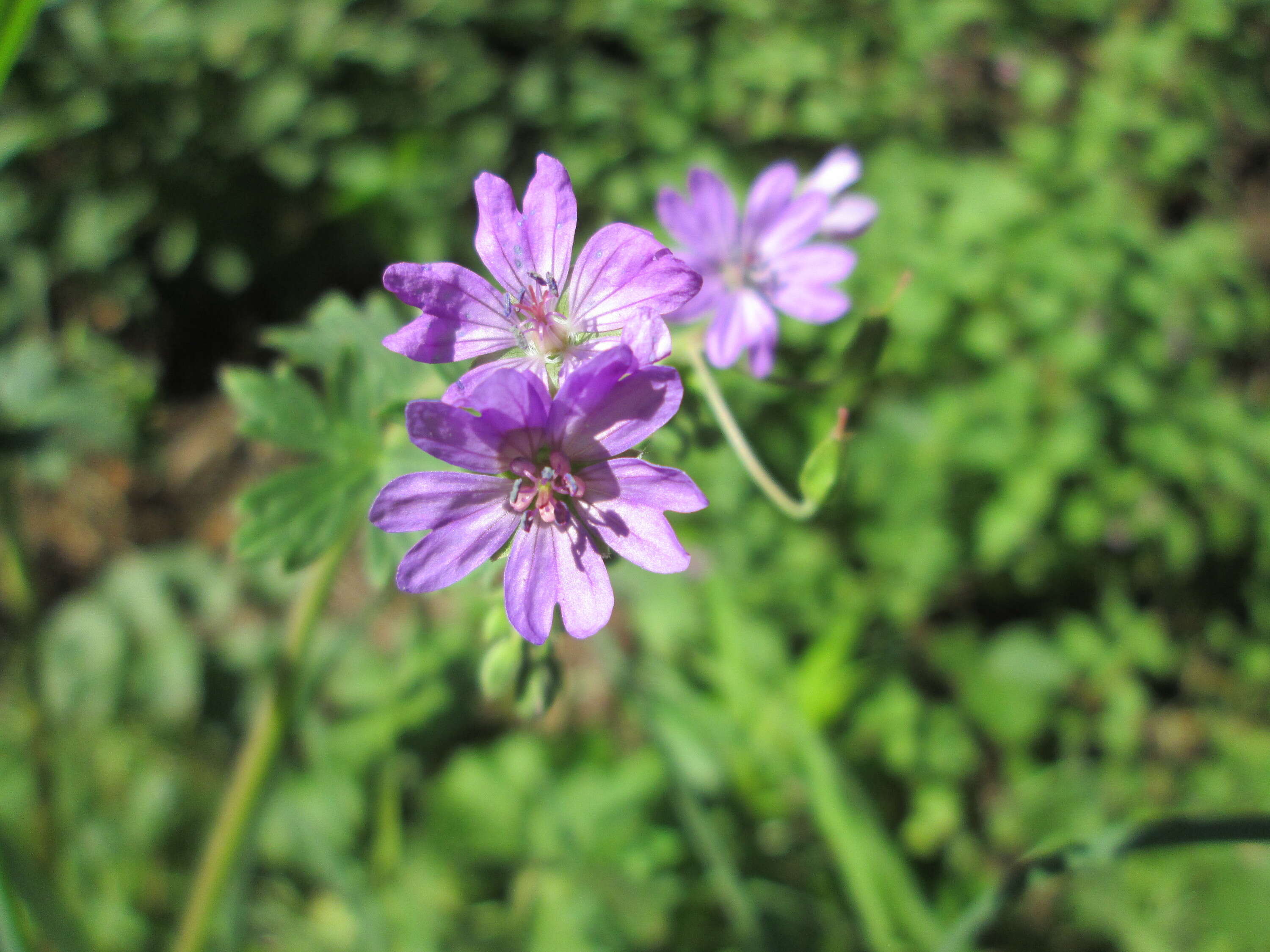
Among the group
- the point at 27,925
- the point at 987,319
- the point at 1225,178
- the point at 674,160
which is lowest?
the point at 27,925

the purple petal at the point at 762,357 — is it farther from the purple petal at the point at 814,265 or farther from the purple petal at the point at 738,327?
the purple petal at the point at 814,265

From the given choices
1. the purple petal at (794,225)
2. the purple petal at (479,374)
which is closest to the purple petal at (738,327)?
the purple petal at (794,225)

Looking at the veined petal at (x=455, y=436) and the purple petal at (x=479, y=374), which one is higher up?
the purple petal at (x=479, y=374)

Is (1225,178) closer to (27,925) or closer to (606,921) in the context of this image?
(606,921)

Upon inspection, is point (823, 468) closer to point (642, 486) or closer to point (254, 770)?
point (642, 486)

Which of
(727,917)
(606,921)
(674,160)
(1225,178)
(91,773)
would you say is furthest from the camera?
(1225,178)

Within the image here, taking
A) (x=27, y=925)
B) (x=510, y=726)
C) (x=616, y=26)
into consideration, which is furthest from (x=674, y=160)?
(x=27, y=925)

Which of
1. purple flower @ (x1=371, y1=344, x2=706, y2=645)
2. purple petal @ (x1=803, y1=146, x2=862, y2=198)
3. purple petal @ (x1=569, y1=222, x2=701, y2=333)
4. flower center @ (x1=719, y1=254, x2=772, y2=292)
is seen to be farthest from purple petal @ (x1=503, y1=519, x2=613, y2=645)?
purple petal @ (x1=803, y1=146, x2=862, y2=198)
